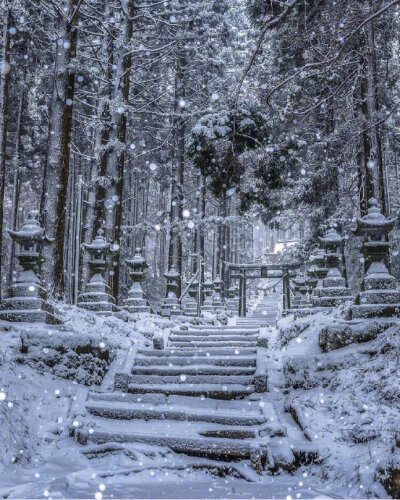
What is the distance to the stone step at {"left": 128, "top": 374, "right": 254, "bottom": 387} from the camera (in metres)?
7.64

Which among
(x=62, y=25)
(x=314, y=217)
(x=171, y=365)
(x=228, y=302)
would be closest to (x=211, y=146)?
(x=171, y=365)

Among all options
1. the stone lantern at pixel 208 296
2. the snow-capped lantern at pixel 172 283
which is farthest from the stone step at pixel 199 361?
the stone lantern at pixel 208 296

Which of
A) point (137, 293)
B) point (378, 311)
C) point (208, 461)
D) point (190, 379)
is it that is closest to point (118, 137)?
point (137, 293)

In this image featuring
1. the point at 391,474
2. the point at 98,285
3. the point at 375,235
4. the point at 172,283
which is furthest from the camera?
the point at 172,283

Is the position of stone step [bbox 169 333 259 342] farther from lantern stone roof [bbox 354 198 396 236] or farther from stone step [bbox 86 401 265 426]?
stone step [bbox 86 401 265 426]

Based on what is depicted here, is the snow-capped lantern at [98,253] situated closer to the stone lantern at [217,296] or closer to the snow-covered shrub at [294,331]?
the snow-covered shrub at [294,331]

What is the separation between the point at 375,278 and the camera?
832cm

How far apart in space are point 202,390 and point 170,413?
107 centimetres

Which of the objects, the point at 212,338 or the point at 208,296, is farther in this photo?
the point at 208,296

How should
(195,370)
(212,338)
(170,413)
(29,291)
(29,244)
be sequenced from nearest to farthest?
1. (170,413)
2. (195,370)
3. (29,291)
4. (29,244)
5. (212,338)

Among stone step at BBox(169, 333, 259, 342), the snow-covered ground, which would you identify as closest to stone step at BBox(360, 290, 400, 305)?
the snow-covered ground

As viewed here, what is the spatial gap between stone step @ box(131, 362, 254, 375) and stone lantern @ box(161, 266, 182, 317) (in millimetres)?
6744

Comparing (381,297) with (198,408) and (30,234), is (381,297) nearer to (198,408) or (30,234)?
(198,408)

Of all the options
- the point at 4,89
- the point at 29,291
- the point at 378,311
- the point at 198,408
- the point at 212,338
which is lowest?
the point at 198,408
